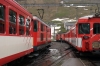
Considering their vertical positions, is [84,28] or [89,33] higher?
[84,28]

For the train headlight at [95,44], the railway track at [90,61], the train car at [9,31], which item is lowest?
Answer: the railway track at [90,61]

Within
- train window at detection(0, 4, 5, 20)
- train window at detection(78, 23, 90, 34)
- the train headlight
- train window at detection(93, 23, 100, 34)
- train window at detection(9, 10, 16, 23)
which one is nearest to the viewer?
train window at detection(0, 4, 5, 20)

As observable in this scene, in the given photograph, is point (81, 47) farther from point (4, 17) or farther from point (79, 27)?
point (4, 17)

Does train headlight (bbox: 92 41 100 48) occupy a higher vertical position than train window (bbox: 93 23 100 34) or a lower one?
lower

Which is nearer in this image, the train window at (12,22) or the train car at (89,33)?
the train window at (12,22)

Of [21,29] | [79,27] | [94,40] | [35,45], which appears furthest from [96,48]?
[21,29]

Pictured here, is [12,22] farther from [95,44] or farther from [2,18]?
[95,44]

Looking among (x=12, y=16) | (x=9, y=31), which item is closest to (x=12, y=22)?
(x=12, y=16)

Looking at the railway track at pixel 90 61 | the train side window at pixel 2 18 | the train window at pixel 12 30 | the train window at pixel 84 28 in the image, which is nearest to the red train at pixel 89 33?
the train window at pixel 84 28

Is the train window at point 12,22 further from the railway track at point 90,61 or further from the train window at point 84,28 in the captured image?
the train window at point 84,28

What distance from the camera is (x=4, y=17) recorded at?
326 inches

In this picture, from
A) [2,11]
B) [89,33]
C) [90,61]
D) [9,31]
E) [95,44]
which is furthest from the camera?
[89,33]

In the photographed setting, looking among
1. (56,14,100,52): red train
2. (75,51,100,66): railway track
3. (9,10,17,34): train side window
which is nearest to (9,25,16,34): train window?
(9,10,17,34): train side window

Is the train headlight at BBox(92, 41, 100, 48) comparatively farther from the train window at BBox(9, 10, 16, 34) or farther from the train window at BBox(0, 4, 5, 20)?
the train window at BBox(0, 4, 5, 20)
